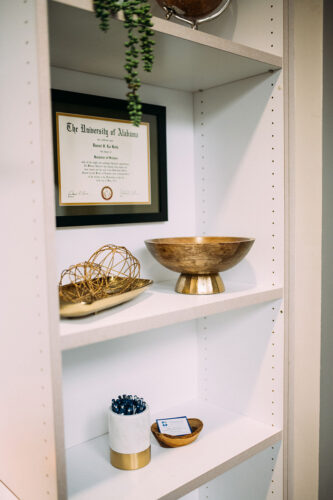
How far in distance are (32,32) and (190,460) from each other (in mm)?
986

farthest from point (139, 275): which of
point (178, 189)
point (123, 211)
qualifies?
point (178, 189)

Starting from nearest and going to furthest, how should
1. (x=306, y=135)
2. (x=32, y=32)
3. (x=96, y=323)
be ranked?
1. (x=32, y=32)
2. (x=96, y=323)
3. (x=306, y=135)

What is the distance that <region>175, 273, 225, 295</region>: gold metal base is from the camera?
114cm

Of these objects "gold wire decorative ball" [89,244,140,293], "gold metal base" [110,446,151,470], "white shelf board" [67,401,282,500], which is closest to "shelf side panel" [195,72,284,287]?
"gold wire decorative ball" [89,244,140,293]

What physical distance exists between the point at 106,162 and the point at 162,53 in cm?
31

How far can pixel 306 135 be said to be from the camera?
4.07 ft

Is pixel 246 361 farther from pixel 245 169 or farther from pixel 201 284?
pixel 245 169

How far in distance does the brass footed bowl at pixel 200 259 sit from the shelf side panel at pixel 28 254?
1.22 feet

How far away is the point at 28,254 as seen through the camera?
82 cm

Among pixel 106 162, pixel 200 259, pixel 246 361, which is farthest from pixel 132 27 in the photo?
pixel 246 361

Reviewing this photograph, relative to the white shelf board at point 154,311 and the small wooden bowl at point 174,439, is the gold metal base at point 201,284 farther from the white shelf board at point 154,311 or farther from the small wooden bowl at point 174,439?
the small wooden bowl at point 174,439

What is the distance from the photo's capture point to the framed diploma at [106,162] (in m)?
1.13

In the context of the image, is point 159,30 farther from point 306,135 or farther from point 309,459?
point 309,459

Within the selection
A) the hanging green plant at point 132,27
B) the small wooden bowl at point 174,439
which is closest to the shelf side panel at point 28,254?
the hanging green plant at point 132,27
